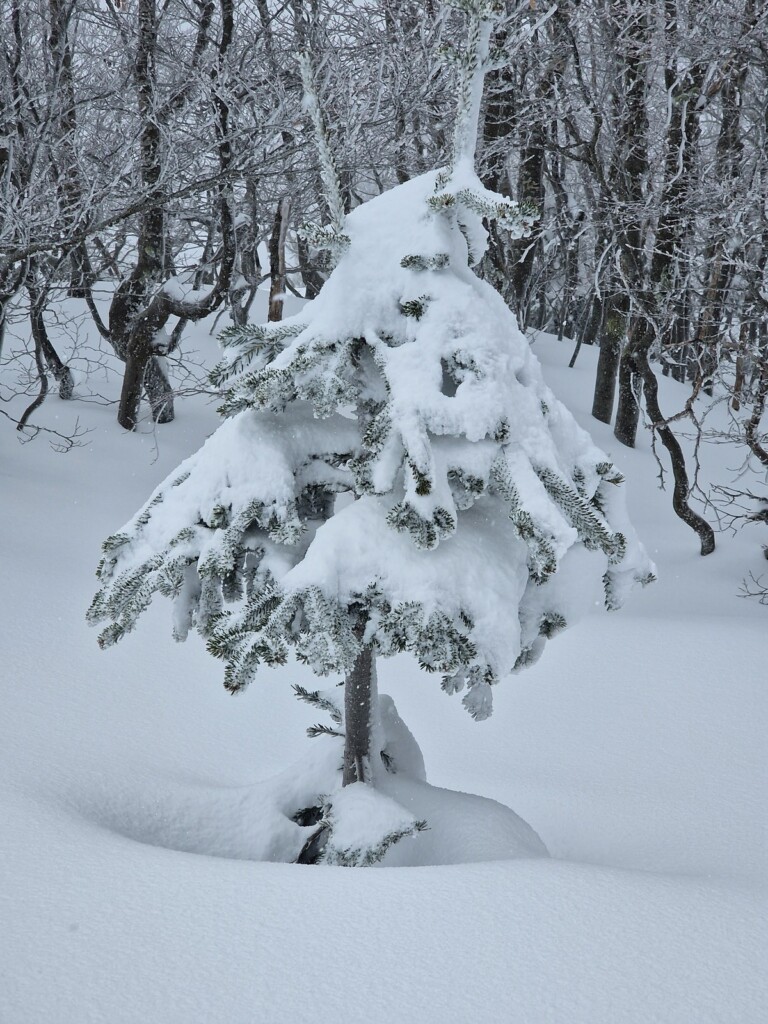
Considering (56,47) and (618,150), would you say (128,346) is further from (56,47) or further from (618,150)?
(618,150)

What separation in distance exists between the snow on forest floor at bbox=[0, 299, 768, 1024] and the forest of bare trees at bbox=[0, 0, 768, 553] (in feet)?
8.34

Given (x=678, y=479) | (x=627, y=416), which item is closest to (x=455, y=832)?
(x=678, y=479)

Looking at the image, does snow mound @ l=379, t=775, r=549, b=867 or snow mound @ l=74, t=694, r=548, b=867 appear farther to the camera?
snow mound @ l=379, t=775, r=549, b=867

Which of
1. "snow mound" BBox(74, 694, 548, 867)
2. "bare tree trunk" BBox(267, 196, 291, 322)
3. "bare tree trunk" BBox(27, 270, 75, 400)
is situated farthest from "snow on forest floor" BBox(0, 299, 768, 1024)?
"bare tree trunk" BBox(267, 196, 291, 322)

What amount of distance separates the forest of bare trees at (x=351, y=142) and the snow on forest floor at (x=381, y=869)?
2.54 m

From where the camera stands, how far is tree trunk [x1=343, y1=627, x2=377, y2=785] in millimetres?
4152

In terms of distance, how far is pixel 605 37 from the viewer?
1034 centimetres

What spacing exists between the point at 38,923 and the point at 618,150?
10.8 metres

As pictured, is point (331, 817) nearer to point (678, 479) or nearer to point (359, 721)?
point (359, 721)

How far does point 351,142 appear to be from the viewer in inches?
371

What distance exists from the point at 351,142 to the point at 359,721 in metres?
7.38

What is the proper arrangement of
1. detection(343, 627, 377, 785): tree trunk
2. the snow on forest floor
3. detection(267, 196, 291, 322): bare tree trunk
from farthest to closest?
detection(267, 196, 291, 322): bare tree trunk < detection(343, 627, 377, 785): tree trunk < the snow on forest floor

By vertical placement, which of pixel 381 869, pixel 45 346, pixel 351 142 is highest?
pixel 351 142

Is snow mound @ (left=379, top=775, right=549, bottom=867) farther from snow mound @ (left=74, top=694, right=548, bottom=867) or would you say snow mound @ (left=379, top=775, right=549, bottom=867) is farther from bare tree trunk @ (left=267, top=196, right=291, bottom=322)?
bare tree trunk @ (left=267, top=196, right=291, bottom=322)
